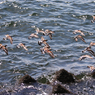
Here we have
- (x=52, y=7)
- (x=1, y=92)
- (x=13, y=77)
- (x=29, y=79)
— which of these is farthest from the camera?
(x=52, y=7)

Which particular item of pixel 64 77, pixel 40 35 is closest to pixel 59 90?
pixel 64 77

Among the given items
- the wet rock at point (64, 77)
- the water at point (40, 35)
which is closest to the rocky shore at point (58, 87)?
the wet rock at point (64, 77)

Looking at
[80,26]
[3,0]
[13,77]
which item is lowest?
[13,77]

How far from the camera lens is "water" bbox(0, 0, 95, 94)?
1159cm

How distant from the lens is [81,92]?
9.11 metres

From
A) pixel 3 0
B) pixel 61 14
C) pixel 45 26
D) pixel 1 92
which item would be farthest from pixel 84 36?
pixel 3 0

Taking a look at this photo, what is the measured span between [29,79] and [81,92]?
92.5 inches

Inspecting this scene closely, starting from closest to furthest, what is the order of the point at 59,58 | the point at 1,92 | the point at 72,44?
1. the point at 1,92
2. the point at 59,58
3. the point at 72,44

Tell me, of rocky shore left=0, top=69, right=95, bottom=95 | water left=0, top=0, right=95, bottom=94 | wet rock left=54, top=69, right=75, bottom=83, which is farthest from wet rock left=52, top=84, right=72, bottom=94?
water left=0, top=0, right=95, bottom=94

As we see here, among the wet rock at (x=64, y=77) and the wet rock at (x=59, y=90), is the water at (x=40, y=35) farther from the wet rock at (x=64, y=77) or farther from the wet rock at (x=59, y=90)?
the wet rock at (x=59, y=90)

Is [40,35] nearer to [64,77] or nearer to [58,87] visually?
[64,77]

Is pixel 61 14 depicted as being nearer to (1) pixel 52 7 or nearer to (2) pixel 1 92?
(1) pixel 52 7

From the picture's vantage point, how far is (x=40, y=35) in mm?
15055

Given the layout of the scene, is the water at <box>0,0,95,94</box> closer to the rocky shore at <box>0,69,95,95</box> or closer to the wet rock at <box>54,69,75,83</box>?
the rocky shore at <box>0,69,95,95</box>
